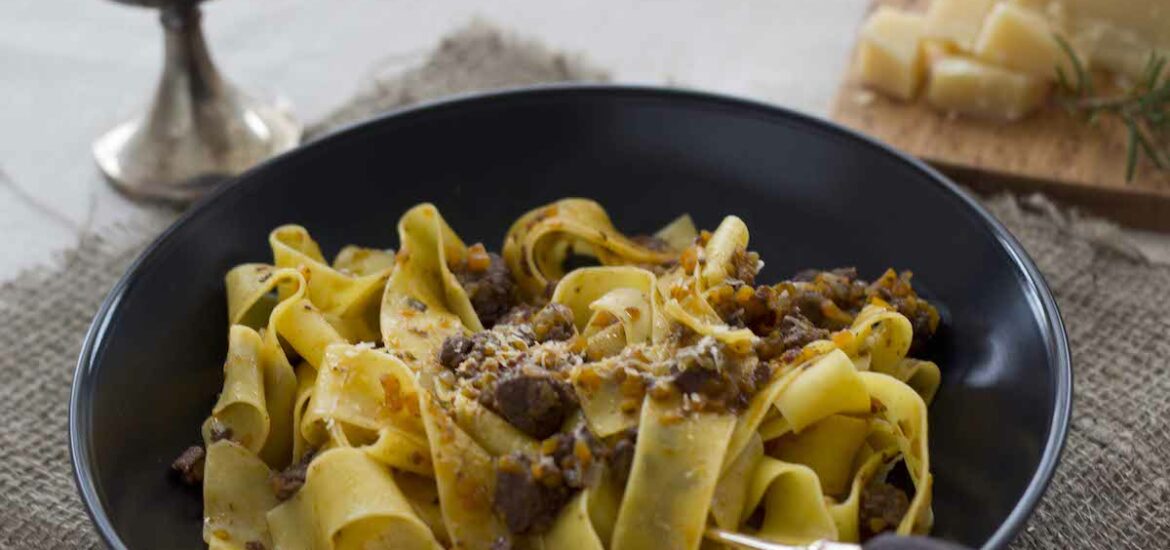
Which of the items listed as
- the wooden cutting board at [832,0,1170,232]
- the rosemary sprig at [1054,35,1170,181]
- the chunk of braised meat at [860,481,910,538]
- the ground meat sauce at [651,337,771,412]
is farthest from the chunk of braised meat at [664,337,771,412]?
the rosemary sprig at [1054,35,1170,181]

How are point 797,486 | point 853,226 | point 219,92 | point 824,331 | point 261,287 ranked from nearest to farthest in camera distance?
point 797,486 → point 824,331 → point 261,287 → point 853,226 → point 219,92

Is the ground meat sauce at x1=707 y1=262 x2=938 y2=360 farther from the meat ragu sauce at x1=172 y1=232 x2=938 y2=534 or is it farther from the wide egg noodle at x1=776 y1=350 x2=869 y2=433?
the wide egg noodle at x1=776 y1=350 x2=869 y2=433

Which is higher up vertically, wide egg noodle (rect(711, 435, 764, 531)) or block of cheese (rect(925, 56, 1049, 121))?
block of cheese (rect(925, 56, 1049, 121))

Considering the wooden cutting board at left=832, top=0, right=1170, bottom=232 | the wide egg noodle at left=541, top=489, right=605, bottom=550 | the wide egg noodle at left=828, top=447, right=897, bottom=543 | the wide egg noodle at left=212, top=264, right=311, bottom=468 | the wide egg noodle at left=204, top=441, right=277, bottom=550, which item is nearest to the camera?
the wide egg noodle at left=541, top=489, right=605, bottom=550

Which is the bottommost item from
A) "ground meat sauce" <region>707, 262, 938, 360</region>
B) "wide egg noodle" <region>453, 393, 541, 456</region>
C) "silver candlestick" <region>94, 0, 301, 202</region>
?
"silver candlestick" <region>94, 0, 301, 202</region>

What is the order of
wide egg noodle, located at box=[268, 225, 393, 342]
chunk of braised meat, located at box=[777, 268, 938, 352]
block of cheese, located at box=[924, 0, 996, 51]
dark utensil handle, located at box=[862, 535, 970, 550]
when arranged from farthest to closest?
block of cheese, located at box=[924, 0, 996, 51] < wide egg noodle, located at box=[268, 225, 393, 342] < chunk of braised meat, located at box=[777, 268, 938, 352] < dark utensil handle, located at box=[862, 535, 970, 550]

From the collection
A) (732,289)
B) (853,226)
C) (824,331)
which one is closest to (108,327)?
(732,289)

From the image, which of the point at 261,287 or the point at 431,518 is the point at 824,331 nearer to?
the point at 431,518
